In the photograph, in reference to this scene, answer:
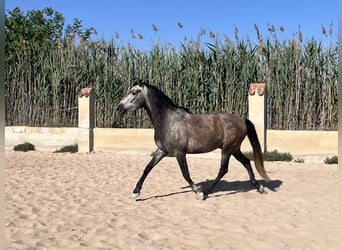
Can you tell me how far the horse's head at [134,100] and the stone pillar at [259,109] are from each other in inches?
205

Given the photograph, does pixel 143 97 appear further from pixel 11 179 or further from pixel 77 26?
pixel 77 26

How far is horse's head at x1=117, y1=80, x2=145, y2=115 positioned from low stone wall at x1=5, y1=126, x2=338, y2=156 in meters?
5.51

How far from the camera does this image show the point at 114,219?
4734 millimetres

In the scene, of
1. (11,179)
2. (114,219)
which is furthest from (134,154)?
(114,219)

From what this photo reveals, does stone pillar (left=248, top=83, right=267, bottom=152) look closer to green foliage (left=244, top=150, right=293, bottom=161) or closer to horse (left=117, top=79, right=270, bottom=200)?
green foliage (left=244, top=150, right=293, bottom=161)

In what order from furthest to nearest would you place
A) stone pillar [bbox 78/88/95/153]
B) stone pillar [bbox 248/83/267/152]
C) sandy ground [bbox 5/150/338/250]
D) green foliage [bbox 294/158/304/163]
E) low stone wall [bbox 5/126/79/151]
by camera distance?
low stone wall [bbox 5/126/79/151] < stone pillar [bbox 78/88/95/153] < stone pillar [bbox 248/83/267/152] < green foliage [bbox 294/158/304/163] < sandy ground [bbox 5/150/338/250]

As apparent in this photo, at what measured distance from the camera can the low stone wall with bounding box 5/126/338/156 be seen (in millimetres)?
9859

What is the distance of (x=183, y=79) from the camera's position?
40.8 feet

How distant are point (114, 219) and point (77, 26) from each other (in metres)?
32.0

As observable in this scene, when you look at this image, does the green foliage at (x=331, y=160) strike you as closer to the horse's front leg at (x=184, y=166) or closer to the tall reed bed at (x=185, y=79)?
the tall reed bed at (x=185, y=79)

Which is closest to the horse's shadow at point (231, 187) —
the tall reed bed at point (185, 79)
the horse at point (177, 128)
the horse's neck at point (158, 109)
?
the horse at point (177, 128)

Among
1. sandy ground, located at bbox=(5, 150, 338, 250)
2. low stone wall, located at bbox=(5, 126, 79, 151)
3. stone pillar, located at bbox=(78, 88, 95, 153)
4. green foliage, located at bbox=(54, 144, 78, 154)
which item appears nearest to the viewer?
sandy ground, located at bbox=(5, 150, 338, 250)

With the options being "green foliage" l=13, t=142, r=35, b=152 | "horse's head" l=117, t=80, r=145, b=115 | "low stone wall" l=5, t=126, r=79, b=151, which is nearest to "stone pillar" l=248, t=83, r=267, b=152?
"horse's head" l=117, t=80, r=145, b=115

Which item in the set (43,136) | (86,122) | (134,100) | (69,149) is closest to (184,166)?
(134,100)
